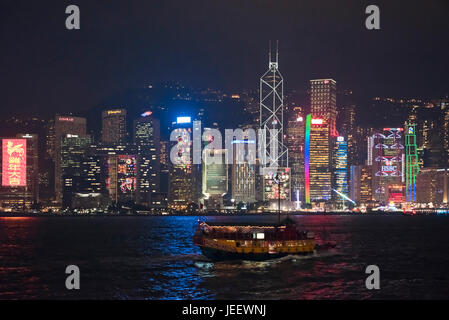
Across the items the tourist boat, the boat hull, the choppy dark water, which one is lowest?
the choppy dark water

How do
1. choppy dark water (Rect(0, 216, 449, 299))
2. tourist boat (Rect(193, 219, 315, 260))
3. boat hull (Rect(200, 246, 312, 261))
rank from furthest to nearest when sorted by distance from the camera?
tourist boat (Rect(193, 219, 315, 260)) → boat hull (Rect(200, 246, 312, 261)) → choppy dark water (Rect(0, 216, 449, 299))

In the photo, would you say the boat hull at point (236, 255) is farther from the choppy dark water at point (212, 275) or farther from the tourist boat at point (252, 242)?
the choppy dark water at point (212, 275)

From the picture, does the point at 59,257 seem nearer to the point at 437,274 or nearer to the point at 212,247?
the point at 212,247

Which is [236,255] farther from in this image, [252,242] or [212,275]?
[212,275]

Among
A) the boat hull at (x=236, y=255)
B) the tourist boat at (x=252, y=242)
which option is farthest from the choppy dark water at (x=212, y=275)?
the tourist boat at (x=252, y=242)

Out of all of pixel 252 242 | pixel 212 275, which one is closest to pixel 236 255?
pixel 252 242

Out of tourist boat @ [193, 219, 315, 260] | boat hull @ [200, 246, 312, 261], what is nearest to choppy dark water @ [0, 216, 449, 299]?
boat hull @ [200, 246, 312, 261]

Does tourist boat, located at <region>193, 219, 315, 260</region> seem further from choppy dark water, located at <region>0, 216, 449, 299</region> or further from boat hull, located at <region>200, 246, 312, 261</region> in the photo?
choppy dark water, located at <region>0, 216, 449, 299</region>
